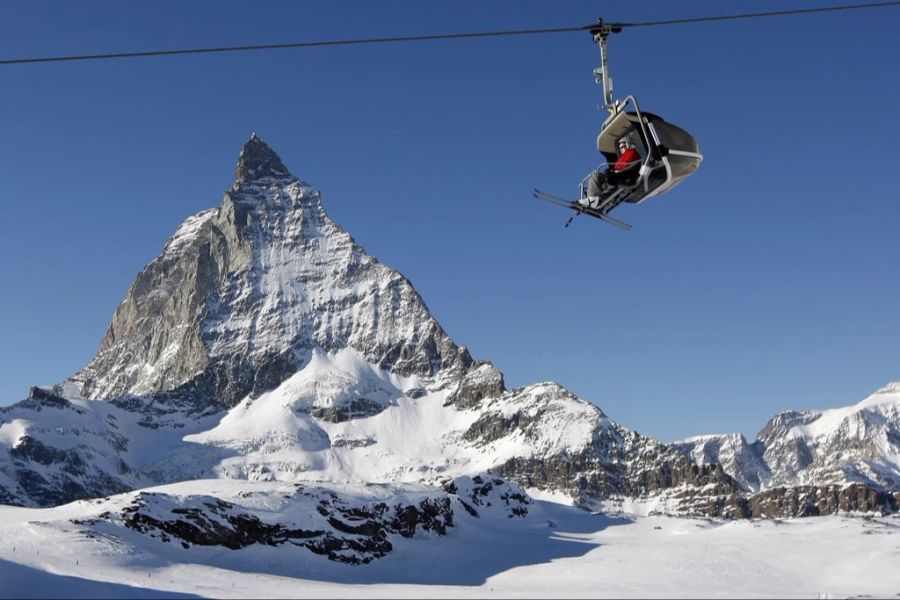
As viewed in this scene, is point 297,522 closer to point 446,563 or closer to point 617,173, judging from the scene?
point 446,563

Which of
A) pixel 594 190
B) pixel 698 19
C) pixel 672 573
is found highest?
pixel 698 19

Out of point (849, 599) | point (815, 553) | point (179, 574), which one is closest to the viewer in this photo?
point (849, 599)

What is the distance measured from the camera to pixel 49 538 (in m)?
80.6

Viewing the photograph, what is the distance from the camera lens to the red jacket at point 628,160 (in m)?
30.3

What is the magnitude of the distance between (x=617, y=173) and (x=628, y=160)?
506mm

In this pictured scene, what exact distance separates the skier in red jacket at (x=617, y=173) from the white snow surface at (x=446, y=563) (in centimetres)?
2268

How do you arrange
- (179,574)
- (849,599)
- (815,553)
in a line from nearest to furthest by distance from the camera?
(849,599) → (179,574) → (815,553)

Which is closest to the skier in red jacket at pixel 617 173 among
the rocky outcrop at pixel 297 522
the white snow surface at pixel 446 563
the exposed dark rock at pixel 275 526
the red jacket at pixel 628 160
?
the red jacket at pixel 628 160

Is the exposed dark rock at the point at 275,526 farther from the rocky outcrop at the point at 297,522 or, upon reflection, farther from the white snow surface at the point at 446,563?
the white snow surface at the point at 446,563

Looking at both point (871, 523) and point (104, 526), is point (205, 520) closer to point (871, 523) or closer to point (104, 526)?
point (104, 526)

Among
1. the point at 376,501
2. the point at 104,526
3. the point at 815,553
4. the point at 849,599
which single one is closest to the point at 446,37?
the point at 849,599

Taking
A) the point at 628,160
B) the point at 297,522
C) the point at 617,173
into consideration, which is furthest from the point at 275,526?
the point at 628,160

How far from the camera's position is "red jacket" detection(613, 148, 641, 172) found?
30344mm

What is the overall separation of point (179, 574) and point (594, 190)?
60.6 metres
